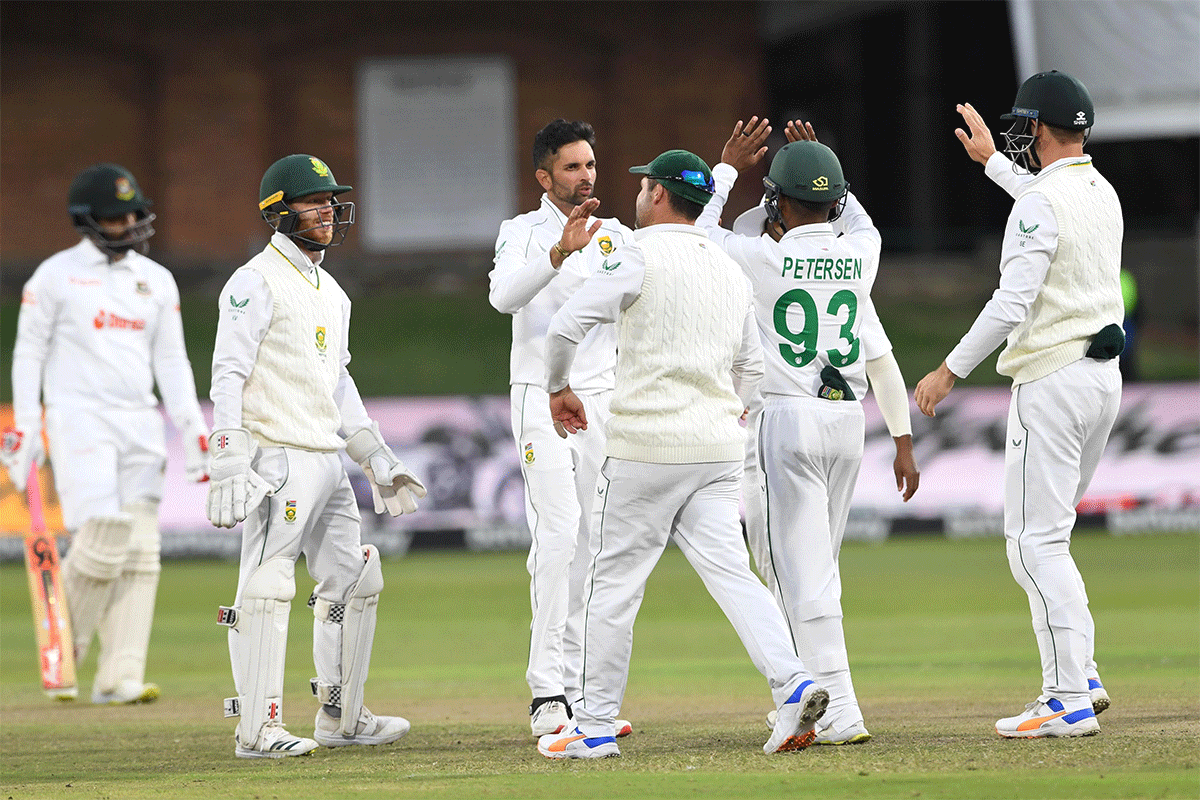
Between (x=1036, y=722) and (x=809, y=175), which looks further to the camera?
(x=809, y=175)

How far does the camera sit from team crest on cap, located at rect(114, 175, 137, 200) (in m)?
7.25

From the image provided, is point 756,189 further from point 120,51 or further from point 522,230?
point 522,230

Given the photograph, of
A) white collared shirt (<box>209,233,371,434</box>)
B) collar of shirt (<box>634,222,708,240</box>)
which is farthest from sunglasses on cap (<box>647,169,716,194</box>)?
white collared shirt (<box>209,233,371,434</box>)

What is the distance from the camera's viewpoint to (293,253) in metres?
5.49

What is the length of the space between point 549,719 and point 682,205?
6.20 ft

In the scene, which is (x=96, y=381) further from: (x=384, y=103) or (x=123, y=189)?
(x=384, y=103)

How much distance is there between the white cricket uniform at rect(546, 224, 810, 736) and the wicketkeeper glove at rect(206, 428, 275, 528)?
110cm

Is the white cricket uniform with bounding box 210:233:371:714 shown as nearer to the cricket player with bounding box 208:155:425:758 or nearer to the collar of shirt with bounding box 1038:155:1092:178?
the cricket player with bounding box 208:155:425:758

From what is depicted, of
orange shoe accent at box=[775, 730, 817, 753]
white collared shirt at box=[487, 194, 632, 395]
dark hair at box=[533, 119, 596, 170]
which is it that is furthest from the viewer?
dark hair at box=[533, 119, 596, 170]

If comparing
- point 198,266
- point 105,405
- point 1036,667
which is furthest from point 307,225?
point 198,266

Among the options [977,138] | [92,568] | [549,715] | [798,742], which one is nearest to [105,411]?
[92,568]

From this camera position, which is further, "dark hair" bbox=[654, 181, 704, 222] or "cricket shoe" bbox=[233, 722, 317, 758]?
"cricket shoe" bbox=[233, 722, 317, 758]

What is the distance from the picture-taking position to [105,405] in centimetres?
717

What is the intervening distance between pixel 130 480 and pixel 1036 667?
4.40m
